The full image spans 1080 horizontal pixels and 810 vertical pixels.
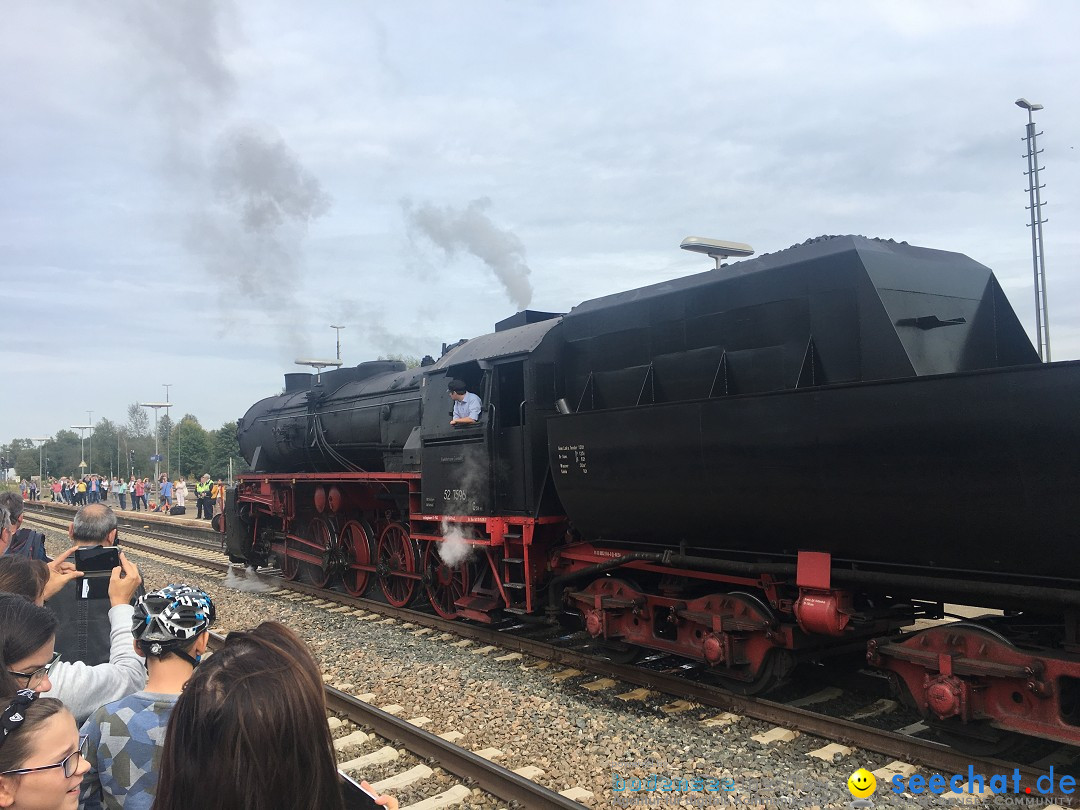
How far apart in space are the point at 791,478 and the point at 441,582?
18.7 feet

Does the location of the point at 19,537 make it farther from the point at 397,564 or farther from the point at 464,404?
the point at 397,564

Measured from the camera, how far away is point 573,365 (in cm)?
816

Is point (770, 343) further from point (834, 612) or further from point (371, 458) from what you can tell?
point (371, 458)

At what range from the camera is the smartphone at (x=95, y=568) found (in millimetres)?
4012

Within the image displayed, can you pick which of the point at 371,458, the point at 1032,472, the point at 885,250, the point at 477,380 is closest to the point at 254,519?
the point at 371,458

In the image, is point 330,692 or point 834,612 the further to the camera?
point 330,692

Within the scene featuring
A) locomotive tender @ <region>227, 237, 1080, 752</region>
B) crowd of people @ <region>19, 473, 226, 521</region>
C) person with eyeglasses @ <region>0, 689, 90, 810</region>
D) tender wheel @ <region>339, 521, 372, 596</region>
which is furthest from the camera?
crowd of people @ <region>19, 473, 226, 521</region>

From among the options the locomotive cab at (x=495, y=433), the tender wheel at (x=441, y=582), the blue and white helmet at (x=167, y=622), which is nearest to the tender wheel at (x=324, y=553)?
the tender wheel at (x=441, y=582)

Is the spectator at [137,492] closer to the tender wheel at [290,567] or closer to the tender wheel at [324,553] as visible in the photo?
the tender wheel at [290,567]

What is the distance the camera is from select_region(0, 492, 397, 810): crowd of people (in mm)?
1568

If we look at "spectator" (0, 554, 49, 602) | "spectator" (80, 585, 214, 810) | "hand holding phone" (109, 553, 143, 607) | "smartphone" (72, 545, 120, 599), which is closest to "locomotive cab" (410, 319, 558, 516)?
"smartphone" (72, 545, 120, 599)

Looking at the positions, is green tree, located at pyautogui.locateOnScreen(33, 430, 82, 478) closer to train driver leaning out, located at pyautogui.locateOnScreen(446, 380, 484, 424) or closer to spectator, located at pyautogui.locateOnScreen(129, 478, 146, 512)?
spectator, located at pyautogui.locateOnScreen(129, 478, 146, 512)

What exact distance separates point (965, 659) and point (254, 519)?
525 inches

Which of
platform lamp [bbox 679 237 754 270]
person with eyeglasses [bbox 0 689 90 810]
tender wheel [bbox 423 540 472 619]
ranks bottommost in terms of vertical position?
tender wheel [bbox 423 540 472 619]
